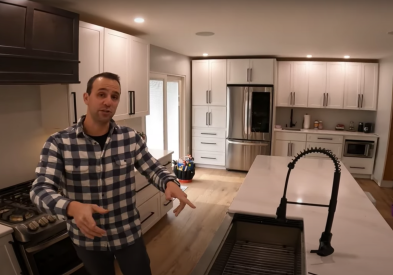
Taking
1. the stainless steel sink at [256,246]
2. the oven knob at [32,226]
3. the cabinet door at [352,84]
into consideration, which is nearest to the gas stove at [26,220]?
the oven knob at [32,226]

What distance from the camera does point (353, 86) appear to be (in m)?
5.54

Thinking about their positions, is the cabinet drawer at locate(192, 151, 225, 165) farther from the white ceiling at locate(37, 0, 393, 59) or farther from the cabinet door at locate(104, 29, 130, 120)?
the cabinet door at locate(104, 29, 130, 120)

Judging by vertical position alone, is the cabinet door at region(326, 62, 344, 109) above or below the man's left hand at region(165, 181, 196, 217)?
above

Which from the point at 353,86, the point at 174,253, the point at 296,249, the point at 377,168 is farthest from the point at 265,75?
the point at 296,249

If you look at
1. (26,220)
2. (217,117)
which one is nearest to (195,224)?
(26,220)

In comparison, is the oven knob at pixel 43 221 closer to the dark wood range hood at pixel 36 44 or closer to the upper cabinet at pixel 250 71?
the dark wood range hood at pixel 36 44

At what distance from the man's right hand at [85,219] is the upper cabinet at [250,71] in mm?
4902

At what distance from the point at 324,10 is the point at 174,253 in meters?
2.52

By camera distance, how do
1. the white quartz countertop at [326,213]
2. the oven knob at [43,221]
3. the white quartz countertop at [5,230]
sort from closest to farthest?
the white quartz countertop at [326,213]
the white quartz countertop at [5,230]
the oven knob at [43,221]

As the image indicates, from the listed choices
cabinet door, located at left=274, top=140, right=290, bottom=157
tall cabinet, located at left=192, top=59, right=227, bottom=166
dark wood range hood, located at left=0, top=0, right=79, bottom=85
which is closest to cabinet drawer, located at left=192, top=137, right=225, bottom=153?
tall cabinet, located at left=192, top=59, right=227, bottom=166

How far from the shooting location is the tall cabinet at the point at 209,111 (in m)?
5.75

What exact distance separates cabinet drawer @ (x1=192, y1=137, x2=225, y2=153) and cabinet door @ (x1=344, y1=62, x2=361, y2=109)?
243 cm

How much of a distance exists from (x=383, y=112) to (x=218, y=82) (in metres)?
2.86

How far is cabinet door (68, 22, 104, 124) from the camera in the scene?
240 cm
